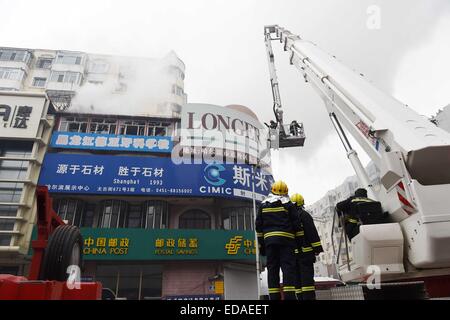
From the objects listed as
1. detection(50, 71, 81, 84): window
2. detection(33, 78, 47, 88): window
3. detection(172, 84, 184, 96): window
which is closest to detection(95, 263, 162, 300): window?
detection(172, 84, 184, 96): window

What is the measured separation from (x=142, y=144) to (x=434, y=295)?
62.6 feet

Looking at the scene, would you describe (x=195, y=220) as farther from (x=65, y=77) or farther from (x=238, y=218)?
(x=65, y=77)

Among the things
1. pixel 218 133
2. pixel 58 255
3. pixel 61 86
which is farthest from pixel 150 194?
pixel 61 86

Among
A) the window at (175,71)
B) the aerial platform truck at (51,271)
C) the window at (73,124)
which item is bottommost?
the aerial platform truck at (51,271)

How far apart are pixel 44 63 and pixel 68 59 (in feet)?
9.80

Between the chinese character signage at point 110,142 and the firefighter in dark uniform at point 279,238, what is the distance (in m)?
16.4

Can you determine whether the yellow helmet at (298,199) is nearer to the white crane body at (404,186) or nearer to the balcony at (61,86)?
the white crane body at (404,186)

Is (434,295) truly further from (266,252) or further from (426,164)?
(266,252)

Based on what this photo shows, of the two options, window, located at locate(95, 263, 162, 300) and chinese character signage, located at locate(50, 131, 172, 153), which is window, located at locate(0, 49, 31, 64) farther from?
window, located at locate(95, 263, 162, 300)

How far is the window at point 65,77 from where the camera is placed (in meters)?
35.7

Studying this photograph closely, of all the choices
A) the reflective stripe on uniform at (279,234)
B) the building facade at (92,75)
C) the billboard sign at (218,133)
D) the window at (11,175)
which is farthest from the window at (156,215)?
the reflective stripe on uniform at (279,234)

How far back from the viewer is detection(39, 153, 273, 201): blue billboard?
18.4 metres

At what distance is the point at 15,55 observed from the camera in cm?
3594

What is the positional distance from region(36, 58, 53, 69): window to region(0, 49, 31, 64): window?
3.76ft
